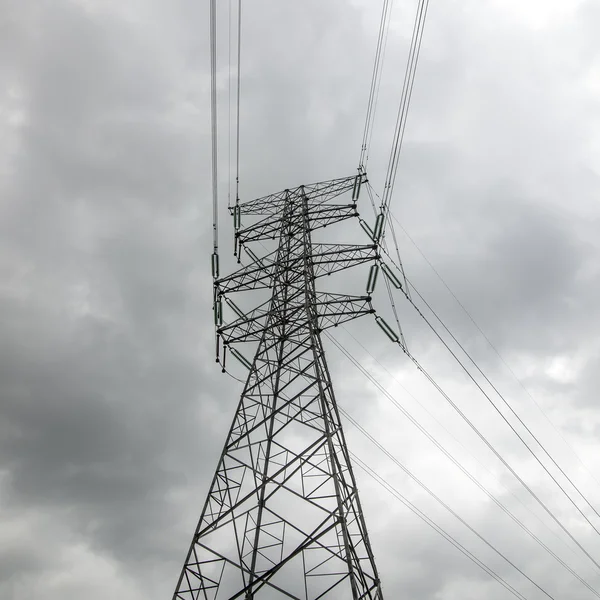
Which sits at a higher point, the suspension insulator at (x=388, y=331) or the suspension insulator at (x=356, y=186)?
the suspension insulator at (x=356, y=186)

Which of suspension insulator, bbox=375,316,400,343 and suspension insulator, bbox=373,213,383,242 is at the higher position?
suspension insulator, bbox=373,213,383,242

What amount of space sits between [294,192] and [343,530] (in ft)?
49.5

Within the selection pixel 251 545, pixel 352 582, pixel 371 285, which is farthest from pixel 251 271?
pixel 352 582

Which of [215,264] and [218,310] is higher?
[215,264]

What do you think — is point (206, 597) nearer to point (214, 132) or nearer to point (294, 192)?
point (214, 132)

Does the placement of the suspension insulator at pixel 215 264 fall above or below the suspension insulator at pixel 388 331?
above

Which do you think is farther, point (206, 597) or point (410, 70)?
point (410, 70)

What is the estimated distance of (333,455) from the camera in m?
13.1

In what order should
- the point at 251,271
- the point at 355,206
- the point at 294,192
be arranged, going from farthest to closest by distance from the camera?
the point at 294,192 < the point at 355,206 < the point at 251,271

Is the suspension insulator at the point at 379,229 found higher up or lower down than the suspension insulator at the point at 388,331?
higher up

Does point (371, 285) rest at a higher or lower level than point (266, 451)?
higher

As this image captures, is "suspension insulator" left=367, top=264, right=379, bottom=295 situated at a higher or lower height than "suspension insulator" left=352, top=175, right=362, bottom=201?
lower

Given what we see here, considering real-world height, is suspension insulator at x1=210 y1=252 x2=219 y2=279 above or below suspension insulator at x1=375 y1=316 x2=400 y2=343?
above

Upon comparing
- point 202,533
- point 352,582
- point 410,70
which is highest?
point 410,70
